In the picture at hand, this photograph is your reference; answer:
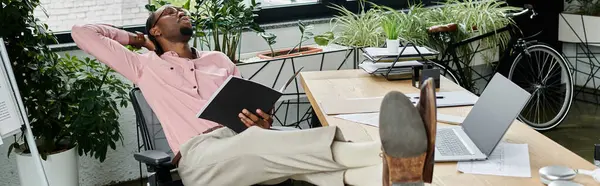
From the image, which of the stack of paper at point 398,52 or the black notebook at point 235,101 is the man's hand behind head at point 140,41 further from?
the stack of paper at point 398,52

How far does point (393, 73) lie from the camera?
328cm

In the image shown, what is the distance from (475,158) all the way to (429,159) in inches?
17.5

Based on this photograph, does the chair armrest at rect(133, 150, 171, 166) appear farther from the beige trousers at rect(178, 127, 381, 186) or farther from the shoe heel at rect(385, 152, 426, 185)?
the shoe heel at rect(385, 152, 426, 185)

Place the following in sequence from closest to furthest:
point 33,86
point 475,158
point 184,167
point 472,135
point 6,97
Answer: point 475,158 → point 472,135 → point 184,167 → point 6,97 → point 33,86

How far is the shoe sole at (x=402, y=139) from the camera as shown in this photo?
5.16ft

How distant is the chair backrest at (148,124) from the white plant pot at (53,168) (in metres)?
0.64

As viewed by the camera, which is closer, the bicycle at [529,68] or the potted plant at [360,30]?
the potted plant at [360,30]

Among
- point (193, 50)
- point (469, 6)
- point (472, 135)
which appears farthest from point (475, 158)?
point (469, 6)

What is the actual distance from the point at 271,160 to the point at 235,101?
0.37 meters

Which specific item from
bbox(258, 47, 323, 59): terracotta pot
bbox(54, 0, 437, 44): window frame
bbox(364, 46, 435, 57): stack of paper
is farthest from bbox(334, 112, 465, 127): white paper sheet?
bbox(54, 0, 437, 44): window frame

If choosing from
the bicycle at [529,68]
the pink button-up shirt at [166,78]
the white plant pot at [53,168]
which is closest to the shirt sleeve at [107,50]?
the pink button-up shirt at [166,78]

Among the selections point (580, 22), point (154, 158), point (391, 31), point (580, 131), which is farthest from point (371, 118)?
point (580, 22)

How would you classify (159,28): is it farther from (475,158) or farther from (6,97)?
(475,158)

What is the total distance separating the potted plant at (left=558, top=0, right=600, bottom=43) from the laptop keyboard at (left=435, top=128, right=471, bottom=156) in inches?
126
